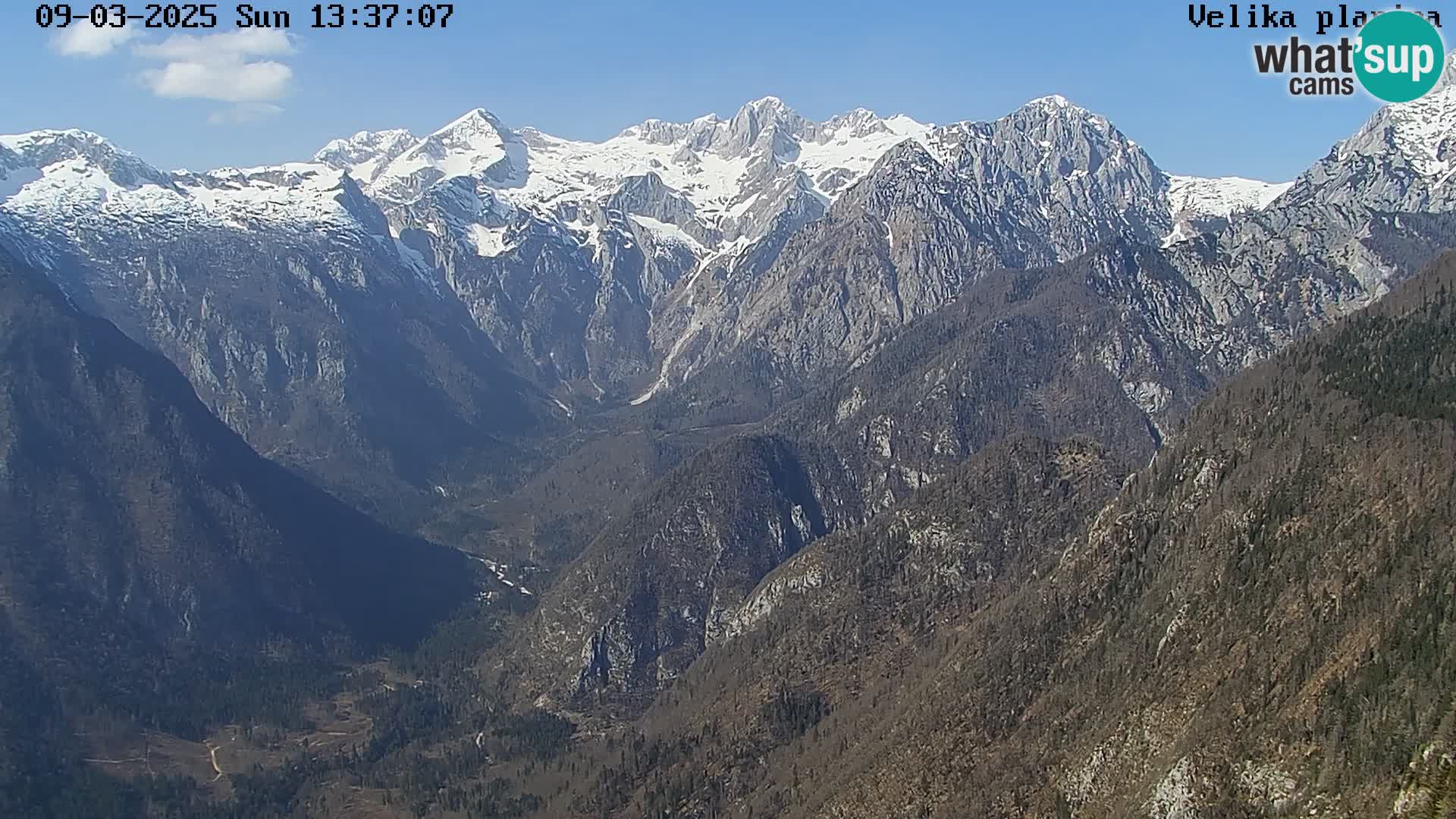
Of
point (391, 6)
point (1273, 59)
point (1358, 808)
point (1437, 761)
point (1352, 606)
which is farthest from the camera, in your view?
point (1273, 59)

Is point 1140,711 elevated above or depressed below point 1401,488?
below

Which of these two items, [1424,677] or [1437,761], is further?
[1424,677]

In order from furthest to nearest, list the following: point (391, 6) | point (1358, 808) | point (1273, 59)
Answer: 1. point (1273, 59)
2. point (391, 6)
3. point (1358, 808)

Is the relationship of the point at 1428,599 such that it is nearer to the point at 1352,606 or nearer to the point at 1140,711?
the point at 1352,606

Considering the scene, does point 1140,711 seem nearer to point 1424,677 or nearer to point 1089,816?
point 1089,816

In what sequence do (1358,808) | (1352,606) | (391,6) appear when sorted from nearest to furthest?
(1358,808), (391,6), (1352,606)

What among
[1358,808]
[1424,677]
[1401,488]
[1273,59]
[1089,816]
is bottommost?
[1089,816]

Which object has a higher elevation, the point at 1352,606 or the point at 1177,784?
the point at 1352,606

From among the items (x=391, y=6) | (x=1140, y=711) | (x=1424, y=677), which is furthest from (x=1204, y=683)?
(x=391, y=6)

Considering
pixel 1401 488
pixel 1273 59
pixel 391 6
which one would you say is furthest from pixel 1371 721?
pixel 391 6
